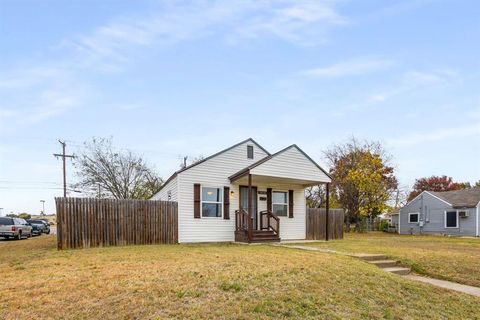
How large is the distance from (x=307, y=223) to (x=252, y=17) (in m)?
10.9

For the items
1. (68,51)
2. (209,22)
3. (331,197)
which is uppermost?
(209,22)

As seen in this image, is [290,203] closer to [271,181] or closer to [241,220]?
[271,181]

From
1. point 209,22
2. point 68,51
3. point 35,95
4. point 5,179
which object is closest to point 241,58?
point 209,22

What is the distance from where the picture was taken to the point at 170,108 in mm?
18781

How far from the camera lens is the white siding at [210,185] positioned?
1497 cm

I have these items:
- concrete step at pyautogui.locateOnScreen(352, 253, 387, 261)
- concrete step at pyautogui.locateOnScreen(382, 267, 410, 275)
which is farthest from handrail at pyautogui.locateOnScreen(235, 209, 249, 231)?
concrete step at pyautogui.locateOnScreen(382, 267, 410, 275)

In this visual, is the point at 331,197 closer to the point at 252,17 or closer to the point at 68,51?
the point at 252,17

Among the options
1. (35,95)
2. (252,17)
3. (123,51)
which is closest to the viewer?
(252,17)

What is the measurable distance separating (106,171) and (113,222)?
55.1 feet

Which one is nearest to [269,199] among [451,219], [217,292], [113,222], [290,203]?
[290,203]

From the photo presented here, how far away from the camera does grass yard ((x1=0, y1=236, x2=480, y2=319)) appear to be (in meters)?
4.55

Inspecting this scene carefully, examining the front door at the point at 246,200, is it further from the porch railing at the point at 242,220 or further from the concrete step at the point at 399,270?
the concrete step at the point at 399,270

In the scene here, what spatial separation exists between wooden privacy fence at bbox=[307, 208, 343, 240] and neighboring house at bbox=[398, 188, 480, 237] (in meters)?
16.0

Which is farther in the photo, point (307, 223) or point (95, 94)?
point (307, 223)
